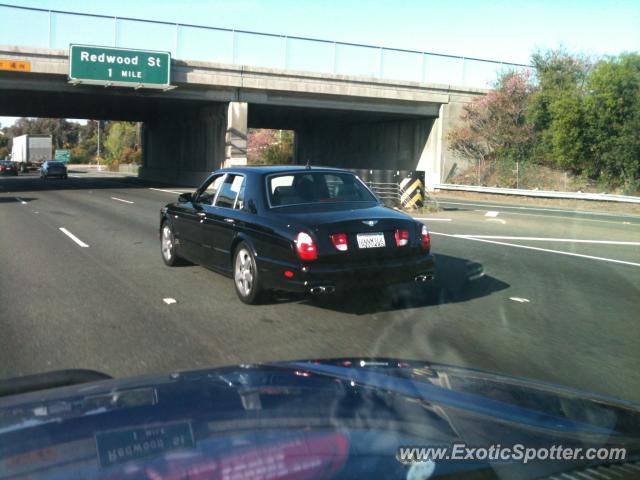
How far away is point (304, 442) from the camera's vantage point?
219 centimetres

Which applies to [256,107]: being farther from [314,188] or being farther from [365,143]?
[314,188]

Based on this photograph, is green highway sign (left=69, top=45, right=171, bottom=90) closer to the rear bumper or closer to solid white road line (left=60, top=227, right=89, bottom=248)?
solid white road line (left=60, top=227, right=89, bottom=248)

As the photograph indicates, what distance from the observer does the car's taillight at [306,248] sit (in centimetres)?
685

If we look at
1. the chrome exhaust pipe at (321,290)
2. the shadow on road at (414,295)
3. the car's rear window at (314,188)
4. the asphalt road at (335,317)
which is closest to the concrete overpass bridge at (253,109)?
the asphalt road at (335,317)

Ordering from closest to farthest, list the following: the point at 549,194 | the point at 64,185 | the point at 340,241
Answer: the point at 340,241, the point at 549,194, the point at 64,185

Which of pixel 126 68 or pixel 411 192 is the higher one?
pixel 126 68

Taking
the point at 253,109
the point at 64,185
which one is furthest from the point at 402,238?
the point at 64,185

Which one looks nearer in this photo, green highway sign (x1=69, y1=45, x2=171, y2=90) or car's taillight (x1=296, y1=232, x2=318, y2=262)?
car's taillight (x1=296, y1=232, x2=318, y2=262)

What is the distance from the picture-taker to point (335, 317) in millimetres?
7238

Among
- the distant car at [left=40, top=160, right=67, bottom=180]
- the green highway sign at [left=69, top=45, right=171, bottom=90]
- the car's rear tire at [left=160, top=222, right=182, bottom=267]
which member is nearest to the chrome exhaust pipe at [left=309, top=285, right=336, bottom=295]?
the car's rear tire at [left=160, top=222, right=182, bottom=267]

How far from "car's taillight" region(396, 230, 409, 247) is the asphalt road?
0.76 metres

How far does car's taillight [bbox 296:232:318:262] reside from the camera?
22.5ft

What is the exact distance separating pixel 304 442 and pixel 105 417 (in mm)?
764

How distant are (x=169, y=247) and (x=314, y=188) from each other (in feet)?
10.7
